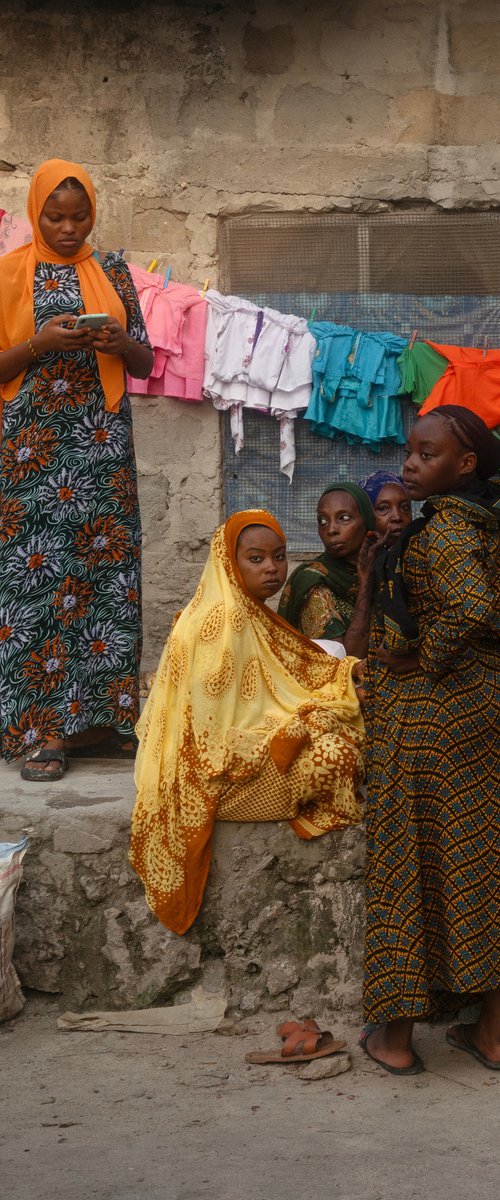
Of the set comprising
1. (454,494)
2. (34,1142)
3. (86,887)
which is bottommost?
(34,1142)

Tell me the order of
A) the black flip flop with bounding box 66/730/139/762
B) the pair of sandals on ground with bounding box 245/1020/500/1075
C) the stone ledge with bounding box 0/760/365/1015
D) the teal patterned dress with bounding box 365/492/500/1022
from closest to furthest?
the teal patterned dress with bounding box 365/492/500/1022, the pair of sandals on ground with bounding box 245/1020/500/1075, the stone ledge with bounding box 0/760/365/1015, the black flip flop with bounding box 66/730/139/762

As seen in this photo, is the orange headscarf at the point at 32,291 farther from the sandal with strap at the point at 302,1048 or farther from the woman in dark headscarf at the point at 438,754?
the sandal with strap at the point at 302,1048

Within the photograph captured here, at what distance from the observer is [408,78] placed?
629 centimetres

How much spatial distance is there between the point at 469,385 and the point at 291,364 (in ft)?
2.77

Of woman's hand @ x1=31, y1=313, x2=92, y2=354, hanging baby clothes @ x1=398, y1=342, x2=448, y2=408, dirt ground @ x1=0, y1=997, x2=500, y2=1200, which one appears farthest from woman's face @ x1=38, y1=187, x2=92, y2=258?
dirt ground @ x1=0, y1=997, x2=500, y2=1200

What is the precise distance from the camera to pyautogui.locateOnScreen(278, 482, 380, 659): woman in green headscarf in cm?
429

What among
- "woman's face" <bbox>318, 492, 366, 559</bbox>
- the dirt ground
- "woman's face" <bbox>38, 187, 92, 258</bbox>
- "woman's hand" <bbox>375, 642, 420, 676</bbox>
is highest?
"woman's face" <bbox>38, 187, 92, 258</bbox>

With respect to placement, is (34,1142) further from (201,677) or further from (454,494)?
(454,494)

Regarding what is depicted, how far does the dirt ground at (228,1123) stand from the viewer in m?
2.80

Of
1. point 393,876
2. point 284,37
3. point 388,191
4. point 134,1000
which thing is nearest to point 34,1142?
point 134,1000

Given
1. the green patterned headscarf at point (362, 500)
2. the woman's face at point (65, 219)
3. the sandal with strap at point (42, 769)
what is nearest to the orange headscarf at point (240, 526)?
the green patterned headscarf at point (362, 500)

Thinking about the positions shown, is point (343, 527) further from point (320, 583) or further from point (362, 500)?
point (320, 583)

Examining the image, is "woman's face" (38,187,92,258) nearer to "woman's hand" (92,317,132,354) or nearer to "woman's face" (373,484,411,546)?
"woman's hand" (92,317,132,354)

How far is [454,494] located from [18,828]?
1.66 metres
